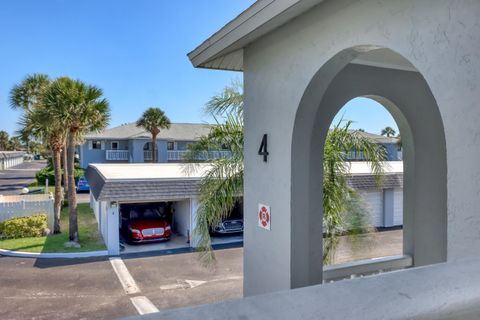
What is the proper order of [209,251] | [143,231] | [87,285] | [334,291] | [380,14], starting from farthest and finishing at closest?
[143,231], [87,285], [209,251], [380,14], [334,291]

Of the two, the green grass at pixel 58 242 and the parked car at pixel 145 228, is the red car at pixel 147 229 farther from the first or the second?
the green grass at pixel 58 242

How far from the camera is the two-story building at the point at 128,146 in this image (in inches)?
1419

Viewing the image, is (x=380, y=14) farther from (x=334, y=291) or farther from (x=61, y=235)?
(x=61, y=235)

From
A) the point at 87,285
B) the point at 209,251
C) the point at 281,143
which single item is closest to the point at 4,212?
the point at 87,285

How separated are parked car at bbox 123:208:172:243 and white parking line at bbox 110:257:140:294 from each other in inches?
73.9

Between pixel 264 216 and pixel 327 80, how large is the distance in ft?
6.26

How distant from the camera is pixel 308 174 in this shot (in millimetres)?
4008

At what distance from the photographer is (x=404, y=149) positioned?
536 cm

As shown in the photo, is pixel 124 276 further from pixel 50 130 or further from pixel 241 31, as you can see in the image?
pixel 241 31

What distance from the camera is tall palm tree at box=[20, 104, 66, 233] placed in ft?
45.0

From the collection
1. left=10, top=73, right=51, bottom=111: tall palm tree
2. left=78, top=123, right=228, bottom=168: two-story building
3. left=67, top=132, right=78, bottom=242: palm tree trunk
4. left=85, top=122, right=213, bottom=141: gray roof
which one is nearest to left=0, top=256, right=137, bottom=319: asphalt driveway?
left=67, top=132, right=78, bottom=242: palm tree trunk

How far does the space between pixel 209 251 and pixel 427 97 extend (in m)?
5.71

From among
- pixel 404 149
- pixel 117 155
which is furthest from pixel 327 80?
pixel 117 155

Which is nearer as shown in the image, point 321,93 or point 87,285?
point 321,93
